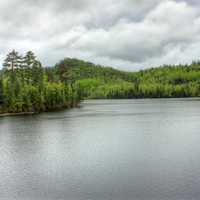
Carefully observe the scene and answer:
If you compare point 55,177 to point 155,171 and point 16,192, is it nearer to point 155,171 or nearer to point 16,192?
point 16,192

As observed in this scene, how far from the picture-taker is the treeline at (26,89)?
98812mm

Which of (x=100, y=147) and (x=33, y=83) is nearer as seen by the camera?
(x=100, y=147)

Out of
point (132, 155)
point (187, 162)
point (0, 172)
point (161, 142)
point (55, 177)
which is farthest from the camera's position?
point (161, 142)

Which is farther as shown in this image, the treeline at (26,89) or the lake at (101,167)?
the treeline at (26,89)

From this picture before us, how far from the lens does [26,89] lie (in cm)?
10281

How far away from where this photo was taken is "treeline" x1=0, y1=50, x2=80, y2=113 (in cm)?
9881

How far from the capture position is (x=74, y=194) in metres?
23.3

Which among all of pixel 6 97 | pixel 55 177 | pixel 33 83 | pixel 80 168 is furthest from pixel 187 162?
pixel 33 83

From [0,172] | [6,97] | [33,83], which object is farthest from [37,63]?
[0,172]

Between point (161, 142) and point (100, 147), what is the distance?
8.64m

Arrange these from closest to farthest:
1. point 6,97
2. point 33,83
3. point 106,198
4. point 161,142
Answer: point 106,198 < point 161,142 < point 6,97 < point 33,83

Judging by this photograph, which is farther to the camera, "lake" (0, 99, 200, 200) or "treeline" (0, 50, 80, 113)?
"treeline" (0, 50, 80, 113)

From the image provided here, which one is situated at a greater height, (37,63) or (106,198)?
(37,63)

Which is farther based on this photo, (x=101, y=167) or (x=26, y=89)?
(x=26, y=89)
